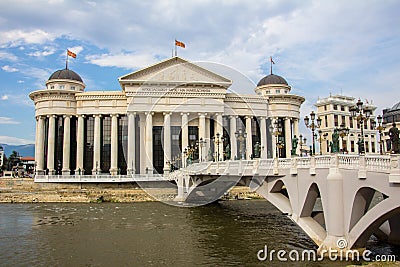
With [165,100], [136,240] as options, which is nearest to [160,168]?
[165,100]

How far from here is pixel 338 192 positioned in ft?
66.4

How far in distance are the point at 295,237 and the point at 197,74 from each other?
181 ft

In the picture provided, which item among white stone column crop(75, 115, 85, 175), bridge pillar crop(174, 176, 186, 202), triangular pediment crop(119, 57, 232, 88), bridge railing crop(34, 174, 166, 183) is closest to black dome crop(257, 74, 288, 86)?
triangular pediment crop(119, 57, 232, 88)

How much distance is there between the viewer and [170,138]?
7831cm

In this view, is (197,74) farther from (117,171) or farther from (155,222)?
(155,222)

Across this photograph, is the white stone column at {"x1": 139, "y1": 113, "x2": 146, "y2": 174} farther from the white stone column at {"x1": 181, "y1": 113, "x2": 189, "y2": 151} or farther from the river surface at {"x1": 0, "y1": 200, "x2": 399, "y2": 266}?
the river surface at {"x1": 0, "y1": 200, "x2": 399, "y2": 266}

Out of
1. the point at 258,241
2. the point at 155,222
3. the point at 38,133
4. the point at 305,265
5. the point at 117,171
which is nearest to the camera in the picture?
the point at 305,265

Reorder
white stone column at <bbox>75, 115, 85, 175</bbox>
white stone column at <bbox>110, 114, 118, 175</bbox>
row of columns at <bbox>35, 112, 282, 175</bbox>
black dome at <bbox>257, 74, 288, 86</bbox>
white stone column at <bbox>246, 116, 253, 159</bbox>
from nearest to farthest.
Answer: row of columns at <bbox>35, 112, 282, 175</bbox>, white stone column at <bbox>110, 114, 118, 175</bbox>, white stone column at <bbox>75, 115, 85, 175</bbox>, white stone column at <bbox>246, 116, 253, 159</bbox>, black dome at <bbox>257, 74, 288, 86</bbox>

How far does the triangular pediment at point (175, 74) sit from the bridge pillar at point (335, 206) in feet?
194

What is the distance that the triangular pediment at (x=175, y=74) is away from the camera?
77.5 meters

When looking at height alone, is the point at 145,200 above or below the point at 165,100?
below

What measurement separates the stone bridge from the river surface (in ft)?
6.21

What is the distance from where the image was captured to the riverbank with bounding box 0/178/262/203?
59.4 metres

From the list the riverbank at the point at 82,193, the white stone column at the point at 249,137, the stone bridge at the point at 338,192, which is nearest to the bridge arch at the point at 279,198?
the stone bridge at the point at 338,192
